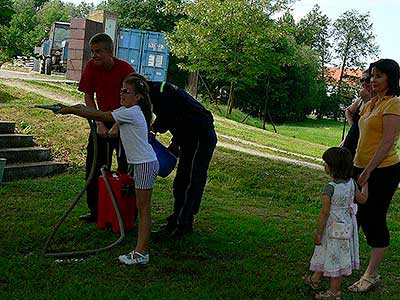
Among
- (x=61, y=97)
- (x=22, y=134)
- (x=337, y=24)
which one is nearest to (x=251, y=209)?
(x=22, y=134)

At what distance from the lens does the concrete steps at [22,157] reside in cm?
793

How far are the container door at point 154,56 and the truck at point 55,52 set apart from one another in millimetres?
3007

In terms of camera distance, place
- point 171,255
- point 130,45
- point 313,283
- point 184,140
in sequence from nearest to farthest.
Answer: point 313,283, point 171,255, point 184,140, point 130,45

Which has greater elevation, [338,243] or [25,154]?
[338,243]

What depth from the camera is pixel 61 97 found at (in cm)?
1355

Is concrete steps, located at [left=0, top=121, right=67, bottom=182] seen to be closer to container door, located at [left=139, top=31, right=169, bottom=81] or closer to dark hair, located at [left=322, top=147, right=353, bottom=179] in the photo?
dark hair, located at [left=322, top=147, right=353, bottom=179]

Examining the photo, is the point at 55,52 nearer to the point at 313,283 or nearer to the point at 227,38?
the point at 227,38

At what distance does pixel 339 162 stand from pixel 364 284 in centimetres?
101

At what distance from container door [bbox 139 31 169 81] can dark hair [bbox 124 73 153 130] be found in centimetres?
1844

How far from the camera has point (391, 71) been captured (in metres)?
4.00

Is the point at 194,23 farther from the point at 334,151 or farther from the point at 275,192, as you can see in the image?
the point at 334,151

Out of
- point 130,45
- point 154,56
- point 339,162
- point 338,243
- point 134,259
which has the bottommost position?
point 134,259

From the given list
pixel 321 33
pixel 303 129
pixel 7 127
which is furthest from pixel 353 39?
pixel 7 127

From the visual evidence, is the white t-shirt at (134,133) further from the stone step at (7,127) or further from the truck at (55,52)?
the truck at (55,52)
